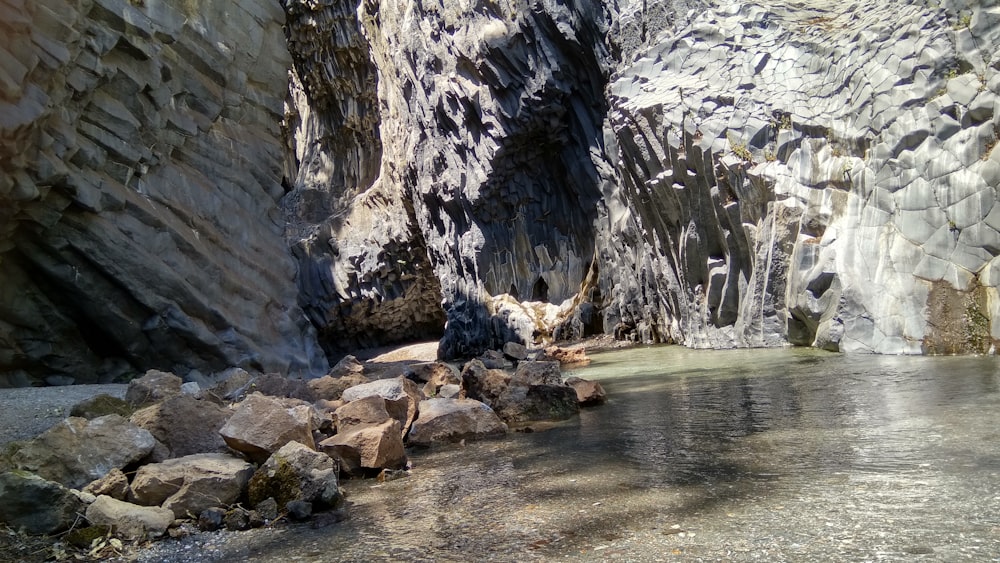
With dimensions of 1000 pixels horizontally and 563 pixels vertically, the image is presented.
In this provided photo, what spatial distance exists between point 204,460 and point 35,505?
0.83m

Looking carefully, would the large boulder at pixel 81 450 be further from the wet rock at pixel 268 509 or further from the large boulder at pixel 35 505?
the wet rock at pixel 268 509

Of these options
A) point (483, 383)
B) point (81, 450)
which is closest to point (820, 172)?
point (483, 383)

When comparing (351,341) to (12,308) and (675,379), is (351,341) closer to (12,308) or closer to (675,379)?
(12,308)

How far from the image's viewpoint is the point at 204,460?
4.16m

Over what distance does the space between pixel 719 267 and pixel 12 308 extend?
466 inches

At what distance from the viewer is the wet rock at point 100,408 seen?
5.74 meters

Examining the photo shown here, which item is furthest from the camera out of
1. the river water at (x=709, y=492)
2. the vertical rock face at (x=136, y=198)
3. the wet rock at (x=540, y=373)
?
the vertical rock face at (x=136, y=198)

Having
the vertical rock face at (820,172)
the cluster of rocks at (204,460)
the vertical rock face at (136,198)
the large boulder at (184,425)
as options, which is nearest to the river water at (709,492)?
the cluster of rocks at (204,460)

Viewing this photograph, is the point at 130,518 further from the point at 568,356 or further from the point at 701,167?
the point at 568,356

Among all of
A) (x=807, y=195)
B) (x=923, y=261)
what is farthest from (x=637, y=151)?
(x=923, y=261)

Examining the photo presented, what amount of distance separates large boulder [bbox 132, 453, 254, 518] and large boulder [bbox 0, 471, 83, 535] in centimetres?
36

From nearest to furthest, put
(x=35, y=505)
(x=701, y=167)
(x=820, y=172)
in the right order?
(x=35, y=505), (x=820, y=172), (x=701, y=167)

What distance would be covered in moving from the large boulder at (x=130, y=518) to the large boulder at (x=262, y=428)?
0.70 m

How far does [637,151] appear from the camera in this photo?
15297 millimetres
